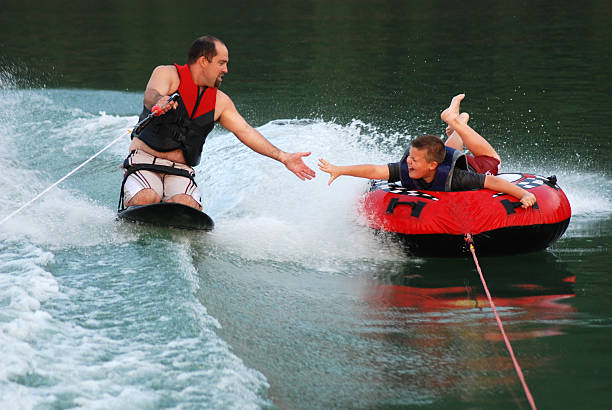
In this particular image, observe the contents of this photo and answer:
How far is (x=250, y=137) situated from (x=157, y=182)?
31.0 inches

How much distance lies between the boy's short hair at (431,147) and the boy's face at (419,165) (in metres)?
0.02

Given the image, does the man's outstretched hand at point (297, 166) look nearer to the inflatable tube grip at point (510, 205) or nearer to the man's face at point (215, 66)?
the man's face at point (215, 66)

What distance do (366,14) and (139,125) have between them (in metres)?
23.9

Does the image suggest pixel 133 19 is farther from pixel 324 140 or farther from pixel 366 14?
pixel 324 140

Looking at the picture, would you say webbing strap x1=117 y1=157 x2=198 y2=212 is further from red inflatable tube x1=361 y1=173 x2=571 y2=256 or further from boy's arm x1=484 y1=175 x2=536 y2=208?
boy's arm x1=484 y1=175 x2=536 y2=208

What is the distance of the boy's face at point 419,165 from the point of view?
562 cm

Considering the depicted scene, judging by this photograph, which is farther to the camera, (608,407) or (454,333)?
(454,333)

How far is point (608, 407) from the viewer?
3.53m

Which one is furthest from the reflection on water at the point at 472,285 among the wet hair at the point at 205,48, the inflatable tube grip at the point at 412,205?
the wet hair at the point at 205,48

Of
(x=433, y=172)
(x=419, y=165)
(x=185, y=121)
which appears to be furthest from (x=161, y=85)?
(x=433, y=172)

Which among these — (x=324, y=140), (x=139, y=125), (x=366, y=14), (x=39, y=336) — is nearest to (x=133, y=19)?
(x=366, y=14)

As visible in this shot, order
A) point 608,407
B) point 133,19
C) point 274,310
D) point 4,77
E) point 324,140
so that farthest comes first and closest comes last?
point 133,19, point 4,77, point 324,140, point 274,310, point 608,407

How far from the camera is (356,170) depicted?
5738 millimetres

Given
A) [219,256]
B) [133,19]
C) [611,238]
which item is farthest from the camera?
[133,19]
